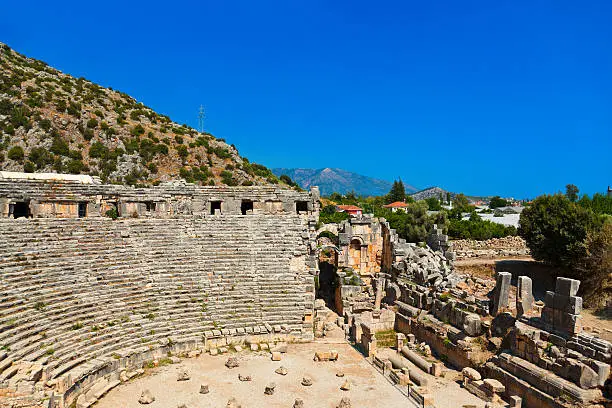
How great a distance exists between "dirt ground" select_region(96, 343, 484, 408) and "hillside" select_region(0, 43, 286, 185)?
81.0 ft

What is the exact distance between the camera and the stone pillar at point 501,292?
14.0 m

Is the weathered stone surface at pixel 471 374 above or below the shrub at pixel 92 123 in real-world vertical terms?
below

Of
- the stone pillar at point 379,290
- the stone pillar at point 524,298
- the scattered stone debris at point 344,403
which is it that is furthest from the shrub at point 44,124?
the stone pillar at point 524,298

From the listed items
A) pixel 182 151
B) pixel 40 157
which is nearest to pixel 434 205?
pixel 182 151

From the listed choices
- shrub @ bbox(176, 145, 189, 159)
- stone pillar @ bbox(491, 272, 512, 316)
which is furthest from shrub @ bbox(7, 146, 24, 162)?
stone pillar @ bbox(491, 272, 512, 316)

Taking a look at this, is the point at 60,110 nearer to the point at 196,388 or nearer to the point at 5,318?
the point at 5,318

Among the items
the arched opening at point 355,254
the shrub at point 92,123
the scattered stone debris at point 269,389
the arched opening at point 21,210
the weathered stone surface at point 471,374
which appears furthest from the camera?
the shrub at point 92,123

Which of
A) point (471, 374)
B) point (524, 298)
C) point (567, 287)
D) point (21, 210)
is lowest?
point (471, 374)

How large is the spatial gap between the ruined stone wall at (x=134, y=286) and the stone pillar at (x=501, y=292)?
6.18 m

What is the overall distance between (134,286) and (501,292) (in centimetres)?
1208

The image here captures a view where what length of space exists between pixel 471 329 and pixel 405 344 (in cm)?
246

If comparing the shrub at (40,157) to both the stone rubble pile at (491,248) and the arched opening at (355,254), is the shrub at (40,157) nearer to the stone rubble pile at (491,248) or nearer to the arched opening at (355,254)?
the arched opening at (355,254)

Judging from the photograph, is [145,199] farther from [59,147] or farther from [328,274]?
[59,147]

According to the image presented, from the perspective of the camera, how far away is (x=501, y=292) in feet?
46.6
